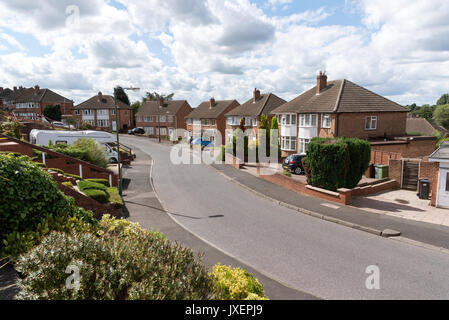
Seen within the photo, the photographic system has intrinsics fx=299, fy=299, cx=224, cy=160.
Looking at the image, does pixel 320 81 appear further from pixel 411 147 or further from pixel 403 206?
pixel 403 206

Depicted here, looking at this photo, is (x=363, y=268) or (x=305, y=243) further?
(x=305, y=243)

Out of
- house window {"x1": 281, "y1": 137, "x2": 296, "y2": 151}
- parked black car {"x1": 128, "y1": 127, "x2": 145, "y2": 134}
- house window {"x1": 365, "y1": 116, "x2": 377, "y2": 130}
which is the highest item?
house window {"x1": 365, "y1": 116, "x2": 377, "y2": 130}

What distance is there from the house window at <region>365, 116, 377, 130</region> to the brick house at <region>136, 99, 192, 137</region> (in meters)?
46.7

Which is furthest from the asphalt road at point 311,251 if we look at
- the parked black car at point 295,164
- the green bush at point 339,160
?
the parked black car at point 295,164

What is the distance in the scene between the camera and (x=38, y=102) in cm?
7444

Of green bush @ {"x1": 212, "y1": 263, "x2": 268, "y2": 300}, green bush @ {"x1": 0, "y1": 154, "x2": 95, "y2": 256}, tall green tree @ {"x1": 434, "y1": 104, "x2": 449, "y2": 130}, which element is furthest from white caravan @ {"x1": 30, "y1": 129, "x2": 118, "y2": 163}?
tall green tree @ {"x1": 434, "y1": 104, "x2": 449, "y2": 130}

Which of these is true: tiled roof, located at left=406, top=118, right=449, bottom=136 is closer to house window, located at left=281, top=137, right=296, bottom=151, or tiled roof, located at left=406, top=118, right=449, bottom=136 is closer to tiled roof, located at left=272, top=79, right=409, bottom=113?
tiled roof, located at left=272, top=79, right=409, bottom=113

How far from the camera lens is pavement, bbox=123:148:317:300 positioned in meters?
8.03

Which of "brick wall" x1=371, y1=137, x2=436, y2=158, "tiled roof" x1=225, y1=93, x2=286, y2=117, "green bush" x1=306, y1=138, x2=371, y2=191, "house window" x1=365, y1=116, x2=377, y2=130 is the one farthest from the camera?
"tiled roof" x1=225, y1=93, x2=286, y2=117
